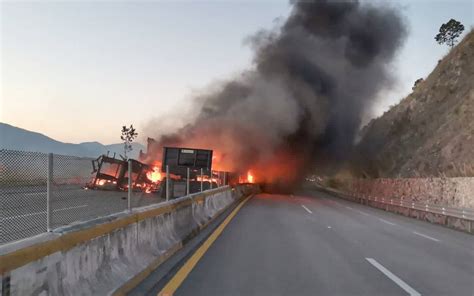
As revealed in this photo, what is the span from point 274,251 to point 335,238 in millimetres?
3036

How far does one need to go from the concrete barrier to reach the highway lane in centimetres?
78

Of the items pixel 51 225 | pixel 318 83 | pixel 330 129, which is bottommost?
pixel 51 225

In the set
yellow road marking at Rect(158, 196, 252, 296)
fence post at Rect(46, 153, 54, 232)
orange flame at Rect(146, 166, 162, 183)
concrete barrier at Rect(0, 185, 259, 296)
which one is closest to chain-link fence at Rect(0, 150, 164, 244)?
fence post at Rect(46, 153, 54, 232)

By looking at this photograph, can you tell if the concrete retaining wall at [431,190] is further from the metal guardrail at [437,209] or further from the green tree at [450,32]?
the green tree at [450,32]

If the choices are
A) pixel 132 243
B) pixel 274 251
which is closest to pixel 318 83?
pixel 274 251

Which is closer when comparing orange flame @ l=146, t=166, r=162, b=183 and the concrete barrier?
the concrete barrier

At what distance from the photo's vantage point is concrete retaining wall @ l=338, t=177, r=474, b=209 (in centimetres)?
2134

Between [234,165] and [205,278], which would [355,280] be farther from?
[234,165]

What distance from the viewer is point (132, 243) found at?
7141mm

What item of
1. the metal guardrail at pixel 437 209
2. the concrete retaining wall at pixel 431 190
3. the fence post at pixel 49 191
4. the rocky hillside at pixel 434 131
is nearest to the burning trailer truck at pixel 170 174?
the fence post at pixel 49 191

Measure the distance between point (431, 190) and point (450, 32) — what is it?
171 ft

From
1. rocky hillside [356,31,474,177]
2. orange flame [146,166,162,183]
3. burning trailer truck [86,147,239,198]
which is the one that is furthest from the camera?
rocky hillside [356,31,474,177]

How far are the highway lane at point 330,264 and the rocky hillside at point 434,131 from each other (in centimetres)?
1742

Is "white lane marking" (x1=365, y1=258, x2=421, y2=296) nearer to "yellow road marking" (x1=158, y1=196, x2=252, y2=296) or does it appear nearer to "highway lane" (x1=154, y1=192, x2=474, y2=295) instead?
"highway lane" (x1=154, y1=192, x2=474, y2=295)
